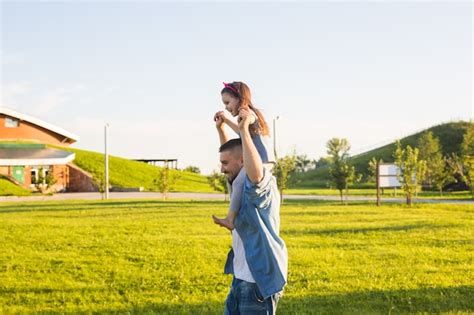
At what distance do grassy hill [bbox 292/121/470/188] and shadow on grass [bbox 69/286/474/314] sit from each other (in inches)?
2116

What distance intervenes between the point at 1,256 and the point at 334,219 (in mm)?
12116

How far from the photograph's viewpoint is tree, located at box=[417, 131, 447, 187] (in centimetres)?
4528

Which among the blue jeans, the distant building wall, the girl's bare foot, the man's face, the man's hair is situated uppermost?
the distant building wall

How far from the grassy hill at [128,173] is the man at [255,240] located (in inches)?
2009

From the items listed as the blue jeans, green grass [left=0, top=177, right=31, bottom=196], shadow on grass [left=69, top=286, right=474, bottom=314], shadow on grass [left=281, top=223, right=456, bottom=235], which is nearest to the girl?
the blue jeans

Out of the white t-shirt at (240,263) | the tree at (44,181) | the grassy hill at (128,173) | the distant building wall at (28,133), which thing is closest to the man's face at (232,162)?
the white t-shirt at (240,263)

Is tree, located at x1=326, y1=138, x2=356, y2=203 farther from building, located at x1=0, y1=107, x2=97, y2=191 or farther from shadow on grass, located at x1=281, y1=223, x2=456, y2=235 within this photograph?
building, located at x1=0, y1=107, x2=97, y2=191

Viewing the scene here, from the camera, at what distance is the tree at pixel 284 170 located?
34.0 meters

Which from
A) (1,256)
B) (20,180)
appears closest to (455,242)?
(1,256)

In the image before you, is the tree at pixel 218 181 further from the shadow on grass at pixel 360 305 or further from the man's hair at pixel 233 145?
the man's hair at pixel 233 145

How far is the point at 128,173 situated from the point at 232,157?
Answer: 193 ft

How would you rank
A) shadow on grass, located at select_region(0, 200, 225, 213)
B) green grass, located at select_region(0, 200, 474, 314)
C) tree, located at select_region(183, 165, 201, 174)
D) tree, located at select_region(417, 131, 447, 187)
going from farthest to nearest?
tree, located at select_region(183, 165, 201, 174) → tree, located at select_region(417, 131, 447, 187) → shadow on grass, located at select_region(0, 200, 225, 213) → green grass, located at select_region(0, 200, 474, 314)

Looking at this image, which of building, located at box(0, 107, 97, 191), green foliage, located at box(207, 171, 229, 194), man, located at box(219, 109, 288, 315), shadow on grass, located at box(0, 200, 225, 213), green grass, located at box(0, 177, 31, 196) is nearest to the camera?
man, located at box(219, 109, 288, 315)

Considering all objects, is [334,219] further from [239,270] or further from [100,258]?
[239,270]
